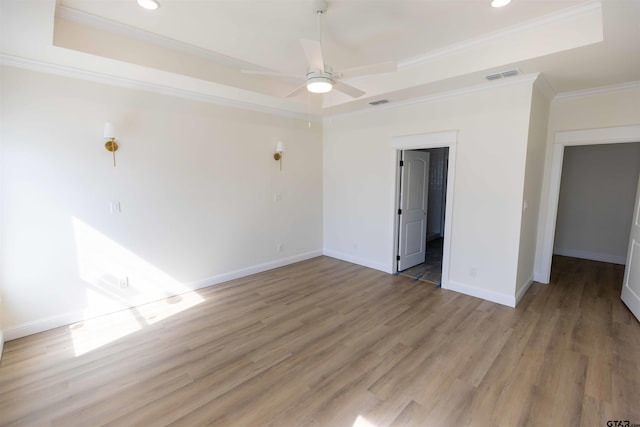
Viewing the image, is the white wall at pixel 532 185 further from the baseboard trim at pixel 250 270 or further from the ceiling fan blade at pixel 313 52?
the baseboard trim at pixel 250 270

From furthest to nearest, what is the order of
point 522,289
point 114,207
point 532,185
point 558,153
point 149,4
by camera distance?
point 558,153 < point 522,289 < point 532,185 < point 114,207 < point 149,4

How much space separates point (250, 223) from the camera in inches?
185

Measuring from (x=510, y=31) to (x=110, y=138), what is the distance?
4349mm

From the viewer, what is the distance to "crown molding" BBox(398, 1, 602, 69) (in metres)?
2.49

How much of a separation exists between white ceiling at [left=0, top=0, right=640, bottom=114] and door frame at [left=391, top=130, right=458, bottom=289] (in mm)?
653

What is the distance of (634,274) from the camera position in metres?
3.38

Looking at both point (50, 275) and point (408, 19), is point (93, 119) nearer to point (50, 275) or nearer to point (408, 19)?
point (50, 275)

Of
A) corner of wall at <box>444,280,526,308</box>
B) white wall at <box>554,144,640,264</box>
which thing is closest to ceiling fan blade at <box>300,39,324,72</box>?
corner of wall at <box>444,280,526,308</box>

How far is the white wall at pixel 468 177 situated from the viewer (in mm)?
3494

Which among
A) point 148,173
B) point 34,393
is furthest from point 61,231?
point 34,393

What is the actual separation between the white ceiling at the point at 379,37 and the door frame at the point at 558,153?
2.01 feet

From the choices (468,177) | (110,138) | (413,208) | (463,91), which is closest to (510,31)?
(463,91)

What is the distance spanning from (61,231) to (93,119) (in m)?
1.25

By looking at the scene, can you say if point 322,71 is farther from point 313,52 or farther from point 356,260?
point 356,260
